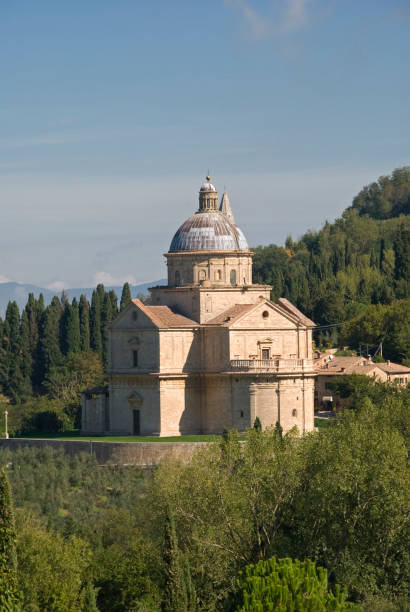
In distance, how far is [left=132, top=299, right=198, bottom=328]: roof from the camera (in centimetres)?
6756

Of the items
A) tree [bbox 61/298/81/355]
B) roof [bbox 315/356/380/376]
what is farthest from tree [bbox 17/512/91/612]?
tree [bbox 61/298/81/355]

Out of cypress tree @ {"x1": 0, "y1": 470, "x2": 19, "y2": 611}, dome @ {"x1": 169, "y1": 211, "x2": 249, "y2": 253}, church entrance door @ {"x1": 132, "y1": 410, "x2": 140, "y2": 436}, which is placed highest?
dome @ {"x1": 169, "y1": 211, "x2": 249, "y2": 253}

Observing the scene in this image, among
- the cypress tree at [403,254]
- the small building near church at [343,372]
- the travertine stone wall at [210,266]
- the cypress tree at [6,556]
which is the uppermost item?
the cypress tree at [403,254]

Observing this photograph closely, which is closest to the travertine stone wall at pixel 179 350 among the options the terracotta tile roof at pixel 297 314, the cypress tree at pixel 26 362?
the terracotta tile roof at pixel 297 314

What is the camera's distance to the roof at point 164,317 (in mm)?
67562

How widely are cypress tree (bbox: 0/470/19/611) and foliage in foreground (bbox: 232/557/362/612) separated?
18.9 feet

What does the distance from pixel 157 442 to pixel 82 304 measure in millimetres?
33159


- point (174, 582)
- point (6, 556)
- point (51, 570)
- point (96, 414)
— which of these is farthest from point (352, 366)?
point (6, 556)

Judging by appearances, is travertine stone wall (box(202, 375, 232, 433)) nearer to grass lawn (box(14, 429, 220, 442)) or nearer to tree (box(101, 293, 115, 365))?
grass lawn (box(14, 429, 220, 442))

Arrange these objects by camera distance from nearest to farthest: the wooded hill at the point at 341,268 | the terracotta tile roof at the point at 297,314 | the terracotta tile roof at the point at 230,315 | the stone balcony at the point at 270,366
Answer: the stone balcony at the point at 270,366 → the terracotta tile roof at the point at 230,315 → the terracotta tile roof at the point at 297,314 → the wooded hill at the point at 341,268

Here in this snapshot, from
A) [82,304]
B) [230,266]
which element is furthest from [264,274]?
[230,266]

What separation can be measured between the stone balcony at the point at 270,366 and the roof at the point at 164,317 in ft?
10.2

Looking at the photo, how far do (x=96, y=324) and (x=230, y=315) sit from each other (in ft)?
89.6

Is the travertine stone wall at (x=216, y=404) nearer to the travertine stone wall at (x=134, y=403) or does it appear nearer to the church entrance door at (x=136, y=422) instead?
the travertine stone wall at (x=134, y=403)
